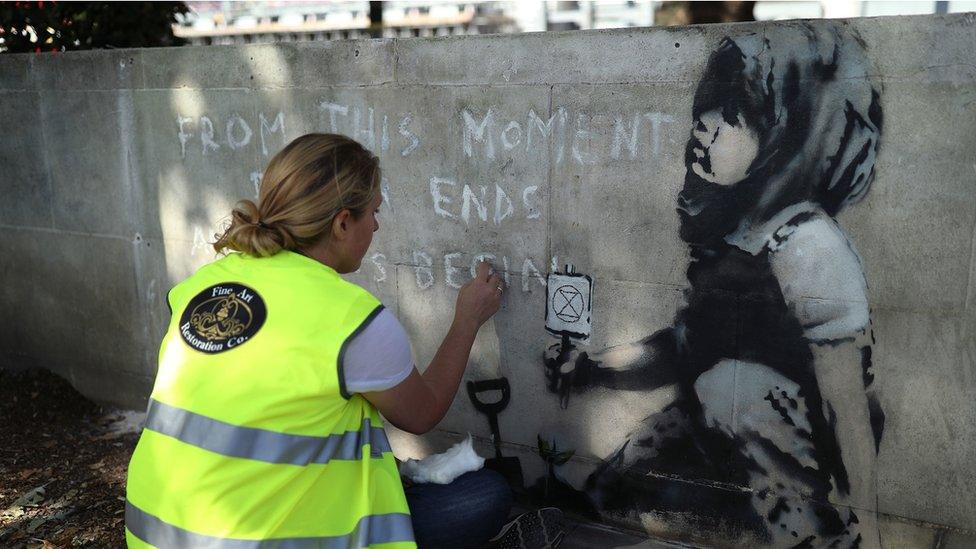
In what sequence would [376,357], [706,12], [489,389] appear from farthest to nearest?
[706,12] < [489,389] < [376,357]

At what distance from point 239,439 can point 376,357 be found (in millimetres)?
363

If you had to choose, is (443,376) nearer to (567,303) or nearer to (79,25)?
(567,303)

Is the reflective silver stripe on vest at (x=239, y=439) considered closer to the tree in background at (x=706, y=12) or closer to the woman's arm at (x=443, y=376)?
the woman's arm at (x=443, y=376)

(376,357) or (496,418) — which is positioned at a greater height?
(376,357)

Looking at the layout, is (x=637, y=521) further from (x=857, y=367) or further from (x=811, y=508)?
(x=857, y=367)

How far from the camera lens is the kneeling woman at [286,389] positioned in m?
1.84

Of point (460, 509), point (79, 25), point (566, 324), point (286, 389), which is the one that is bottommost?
point (460, 509)

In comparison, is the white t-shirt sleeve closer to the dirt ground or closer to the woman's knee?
the woman's knee

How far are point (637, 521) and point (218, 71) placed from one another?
276cm

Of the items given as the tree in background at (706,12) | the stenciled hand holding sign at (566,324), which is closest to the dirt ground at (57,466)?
the stenciled hand holding sign at (566,324)

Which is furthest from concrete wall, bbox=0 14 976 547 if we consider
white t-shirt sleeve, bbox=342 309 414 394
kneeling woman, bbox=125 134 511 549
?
white t-shirt sleeve, bbox=342 309 414 394

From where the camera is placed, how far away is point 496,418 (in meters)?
3.45

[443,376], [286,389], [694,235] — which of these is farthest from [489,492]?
[694,235]

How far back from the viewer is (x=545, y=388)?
3.30 metres
